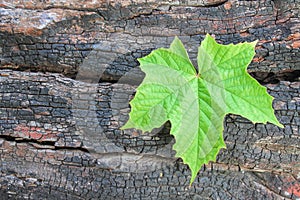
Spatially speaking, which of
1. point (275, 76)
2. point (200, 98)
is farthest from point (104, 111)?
point (275, 76)

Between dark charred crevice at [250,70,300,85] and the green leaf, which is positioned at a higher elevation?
dark charred crevice at [250,70,300,85]

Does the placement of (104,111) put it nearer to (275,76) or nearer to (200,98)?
(200,98)

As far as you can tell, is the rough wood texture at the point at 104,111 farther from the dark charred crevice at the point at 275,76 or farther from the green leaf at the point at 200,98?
the green leaf at the point at 200,98

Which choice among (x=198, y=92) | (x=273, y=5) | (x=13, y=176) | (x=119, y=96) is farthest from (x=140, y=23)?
(x=13, y=176)

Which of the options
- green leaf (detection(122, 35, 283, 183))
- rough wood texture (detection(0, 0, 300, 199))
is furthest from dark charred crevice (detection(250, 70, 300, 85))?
green leaf (detection(122, 35, 283, 183))

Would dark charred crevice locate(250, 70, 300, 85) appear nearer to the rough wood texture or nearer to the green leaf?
the rough wood texture

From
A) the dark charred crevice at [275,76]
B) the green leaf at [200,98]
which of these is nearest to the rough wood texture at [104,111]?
the dark charred crevice at [275,76]

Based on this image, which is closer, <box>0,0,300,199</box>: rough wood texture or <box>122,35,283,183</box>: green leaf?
<box>122,35,283,183</box>: green leaf
